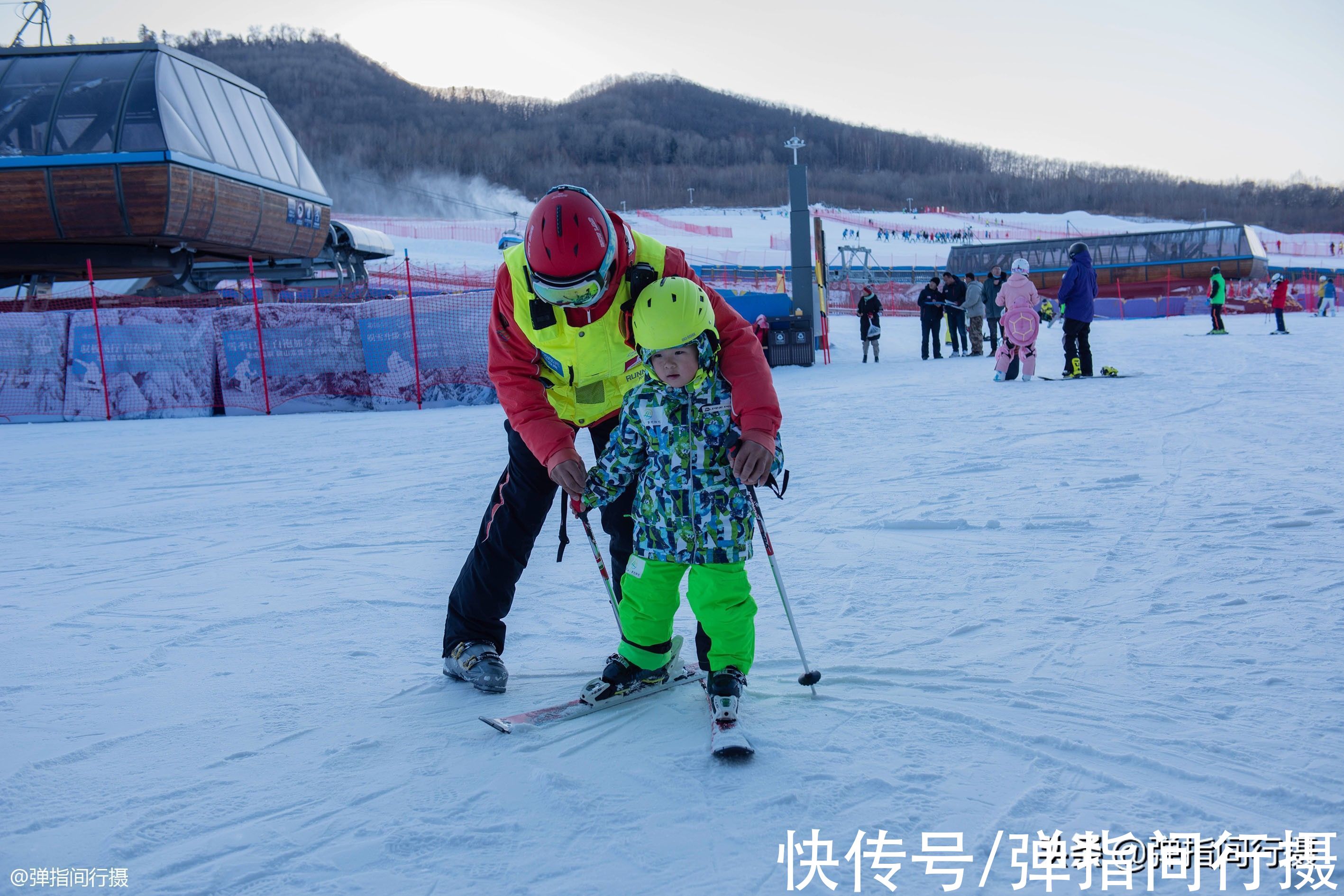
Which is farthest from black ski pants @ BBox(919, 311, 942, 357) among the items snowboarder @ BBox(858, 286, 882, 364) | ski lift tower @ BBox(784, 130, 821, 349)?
ski lift tower @ BBox(784, 130, 821, 349)

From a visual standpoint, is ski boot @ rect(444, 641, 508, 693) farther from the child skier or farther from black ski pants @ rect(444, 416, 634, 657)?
the child skier

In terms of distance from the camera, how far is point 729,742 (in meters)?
2.24

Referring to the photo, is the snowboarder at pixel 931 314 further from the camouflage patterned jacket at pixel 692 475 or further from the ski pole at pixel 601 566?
the camouflage patterned jacket at pixel 692 475

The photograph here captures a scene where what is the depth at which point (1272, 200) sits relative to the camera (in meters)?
93.4

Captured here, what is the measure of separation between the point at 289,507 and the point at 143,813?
4.16m

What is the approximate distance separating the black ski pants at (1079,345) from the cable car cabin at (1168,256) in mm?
28566

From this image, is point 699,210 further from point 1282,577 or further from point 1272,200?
point 1282,577

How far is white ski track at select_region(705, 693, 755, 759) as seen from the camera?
2230 millimetres

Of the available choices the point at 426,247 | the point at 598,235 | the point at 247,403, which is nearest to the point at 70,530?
the point at 598,235

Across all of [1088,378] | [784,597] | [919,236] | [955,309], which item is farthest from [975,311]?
[919,236]

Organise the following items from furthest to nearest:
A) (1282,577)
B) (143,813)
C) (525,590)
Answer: (525,590)
(1282,577)
(143,813)

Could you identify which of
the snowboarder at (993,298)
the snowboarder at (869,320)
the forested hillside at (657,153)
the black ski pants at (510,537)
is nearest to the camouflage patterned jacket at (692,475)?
the black ski pants at (510,537)

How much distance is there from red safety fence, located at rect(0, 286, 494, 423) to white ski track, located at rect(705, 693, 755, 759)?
35.5ft

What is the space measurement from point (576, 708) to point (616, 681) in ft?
0.44
